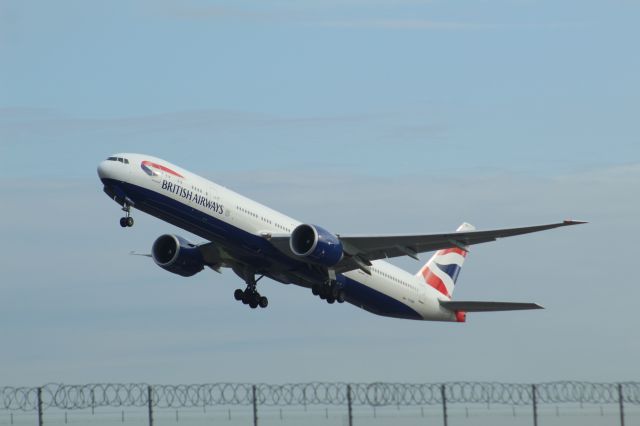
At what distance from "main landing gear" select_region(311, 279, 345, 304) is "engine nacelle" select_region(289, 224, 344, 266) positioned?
3272mm

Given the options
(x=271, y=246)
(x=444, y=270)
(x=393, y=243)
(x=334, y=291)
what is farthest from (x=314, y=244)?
(x=444, y=270)

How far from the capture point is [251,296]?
187 ft

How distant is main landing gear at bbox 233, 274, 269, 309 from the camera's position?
5678 centimetres

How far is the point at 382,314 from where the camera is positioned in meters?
58.3

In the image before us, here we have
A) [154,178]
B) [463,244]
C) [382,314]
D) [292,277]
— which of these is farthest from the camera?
[382,314]

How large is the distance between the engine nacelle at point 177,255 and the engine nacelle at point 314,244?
7013 mm

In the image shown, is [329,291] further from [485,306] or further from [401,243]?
[485,306]

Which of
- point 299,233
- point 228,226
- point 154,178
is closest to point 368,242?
point 299,233

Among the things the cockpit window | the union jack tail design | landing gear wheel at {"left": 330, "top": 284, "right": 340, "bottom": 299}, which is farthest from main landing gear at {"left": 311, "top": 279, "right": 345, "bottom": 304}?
the cockpit window

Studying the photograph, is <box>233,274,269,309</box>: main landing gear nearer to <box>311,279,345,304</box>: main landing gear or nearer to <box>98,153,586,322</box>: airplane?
<box>98,153,586,322</box>: airplane

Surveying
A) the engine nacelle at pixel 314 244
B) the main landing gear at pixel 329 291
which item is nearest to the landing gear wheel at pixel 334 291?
the main landing gear at pixel 329 291

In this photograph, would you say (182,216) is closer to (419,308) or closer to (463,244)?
(463,244)

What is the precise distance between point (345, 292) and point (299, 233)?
6461mm

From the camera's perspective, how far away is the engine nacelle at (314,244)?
4969 cm
